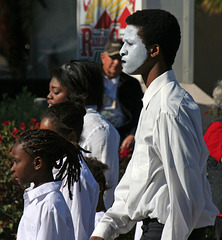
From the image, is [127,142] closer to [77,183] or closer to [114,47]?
[114,47]

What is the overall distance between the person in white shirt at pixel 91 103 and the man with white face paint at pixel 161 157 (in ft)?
3.94

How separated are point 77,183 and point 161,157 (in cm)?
94

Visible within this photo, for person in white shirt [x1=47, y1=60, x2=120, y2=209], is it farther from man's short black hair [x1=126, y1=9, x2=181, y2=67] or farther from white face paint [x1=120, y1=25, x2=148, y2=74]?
man's short black hair [x1=126, y1=9, x2=181, y2=67]

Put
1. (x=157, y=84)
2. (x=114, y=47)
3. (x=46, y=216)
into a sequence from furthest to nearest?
(x=114, y=47), (x=46, y=216), (x=157, y=84)

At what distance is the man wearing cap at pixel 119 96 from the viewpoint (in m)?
6.60

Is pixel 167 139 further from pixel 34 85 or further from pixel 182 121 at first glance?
pixel 34 85

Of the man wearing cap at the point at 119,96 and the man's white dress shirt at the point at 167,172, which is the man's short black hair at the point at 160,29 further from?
the man wearing cap at the point at 119,96

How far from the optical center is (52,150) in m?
3.19

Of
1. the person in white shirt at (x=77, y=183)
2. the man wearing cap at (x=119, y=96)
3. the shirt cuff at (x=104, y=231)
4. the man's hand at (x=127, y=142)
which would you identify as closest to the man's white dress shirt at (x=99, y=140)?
the person in white shirt at (x=77, y=183)

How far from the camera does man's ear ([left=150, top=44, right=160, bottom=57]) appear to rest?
111 inches

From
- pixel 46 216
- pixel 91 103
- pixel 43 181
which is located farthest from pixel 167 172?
pixel 91 103

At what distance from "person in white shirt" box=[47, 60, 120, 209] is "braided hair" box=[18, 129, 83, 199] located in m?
0.69

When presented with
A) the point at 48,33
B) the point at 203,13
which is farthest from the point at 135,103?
the point at 48,33

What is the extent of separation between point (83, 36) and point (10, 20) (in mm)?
8016
